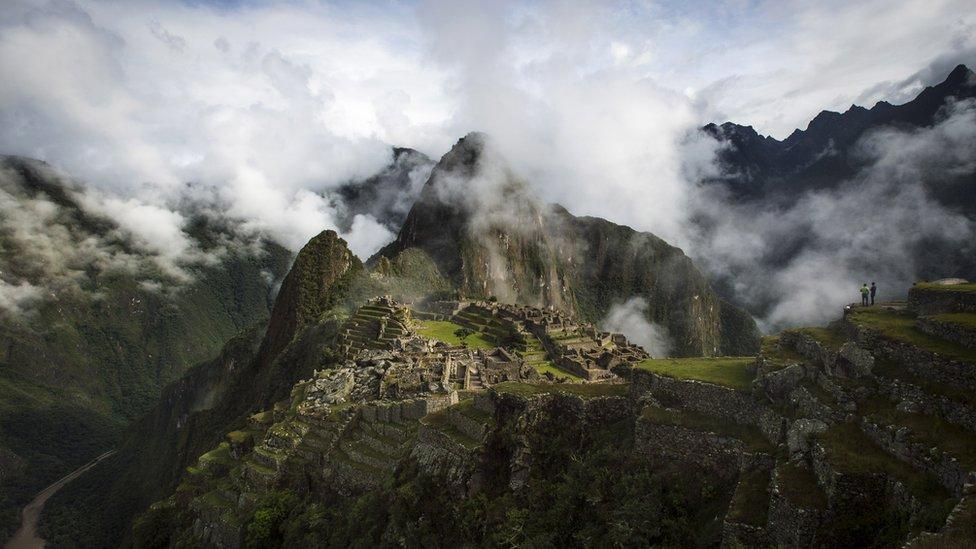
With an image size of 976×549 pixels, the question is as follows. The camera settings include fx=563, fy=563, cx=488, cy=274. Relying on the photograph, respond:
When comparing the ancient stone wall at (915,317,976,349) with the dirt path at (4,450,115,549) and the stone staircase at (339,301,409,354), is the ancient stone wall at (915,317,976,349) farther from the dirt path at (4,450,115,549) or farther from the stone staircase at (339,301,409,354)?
the dirt path at (4,450,115,549)

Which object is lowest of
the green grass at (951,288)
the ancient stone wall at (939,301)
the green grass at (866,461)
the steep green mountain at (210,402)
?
the steep green mountain at (210,402)

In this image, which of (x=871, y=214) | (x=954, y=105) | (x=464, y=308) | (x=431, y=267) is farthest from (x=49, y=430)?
(x=954, y=105)

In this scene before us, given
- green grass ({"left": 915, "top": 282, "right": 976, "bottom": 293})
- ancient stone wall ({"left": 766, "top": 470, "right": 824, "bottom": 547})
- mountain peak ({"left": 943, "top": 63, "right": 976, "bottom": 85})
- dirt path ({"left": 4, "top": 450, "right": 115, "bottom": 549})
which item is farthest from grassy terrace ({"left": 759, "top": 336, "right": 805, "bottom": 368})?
mountain peak ({"left": 943, "top": 63, "right": 976, "bottom": 85})

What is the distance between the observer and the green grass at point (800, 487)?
10219 mm

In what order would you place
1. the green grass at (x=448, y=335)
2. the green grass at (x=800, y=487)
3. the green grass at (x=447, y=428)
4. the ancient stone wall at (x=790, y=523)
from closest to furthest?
the ancient stone wall at (x=790, y=523)
the green grass at (x=800, y=487)
the green grass at (x=447, y=428)
the green grass at (x=448, y=335)

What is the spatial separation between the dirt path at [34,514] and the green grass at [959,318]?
411ft

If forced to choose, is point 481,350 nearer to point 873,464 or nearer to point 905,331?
point 905,331

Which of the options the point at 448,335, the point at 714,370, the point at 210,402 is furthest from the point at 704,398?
the point at 210,402

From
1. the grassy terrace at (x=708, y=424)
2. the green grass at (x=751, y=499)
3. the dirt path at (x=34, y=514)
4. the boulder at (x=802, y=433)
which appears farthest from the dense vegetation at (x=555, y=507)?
the dirt path at (x=34, y=514)

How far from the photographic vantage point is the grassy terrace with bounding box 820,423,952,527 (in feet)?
29.1

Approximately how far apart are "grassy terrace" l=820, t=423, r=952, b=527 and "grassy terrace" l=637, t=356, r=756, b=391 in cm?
330

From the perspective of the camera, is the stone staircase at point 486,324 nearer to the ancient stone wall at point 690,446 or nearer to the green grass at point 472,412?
the green grass at point 472,412

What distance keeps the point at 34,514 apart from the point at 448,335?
104 metres

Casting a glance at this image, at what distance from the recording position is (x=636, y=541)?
40.9 feet
